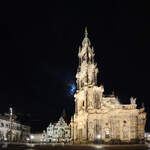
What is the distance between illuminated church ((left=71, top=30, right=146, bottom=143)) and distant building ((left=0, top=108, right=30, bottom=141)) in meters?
30.6

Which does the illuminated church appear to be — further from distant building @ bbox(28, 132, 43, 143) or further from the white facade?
the white facade

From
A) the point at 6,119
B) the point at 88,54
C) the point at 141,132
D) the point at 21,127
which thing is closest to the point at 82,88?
the point at 88,54

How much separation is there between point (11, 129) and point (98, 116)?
43.7 m

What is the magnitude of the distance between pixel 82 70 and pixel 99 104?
12972mm

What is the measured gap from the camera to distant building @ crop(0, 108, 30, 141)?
89.2 metres

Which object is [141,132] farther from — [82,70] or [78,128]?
[82,70]

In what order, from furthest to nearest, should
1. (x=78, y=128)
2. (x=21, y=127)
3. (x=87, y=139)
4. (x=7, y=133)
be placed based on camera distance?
(x=21, y=127), (x=7, y=133), (x=78, y=128), (x=87, y=139)

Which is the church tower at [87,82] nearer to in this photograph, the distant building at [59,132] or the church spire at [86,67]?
the church spire at [86,67]

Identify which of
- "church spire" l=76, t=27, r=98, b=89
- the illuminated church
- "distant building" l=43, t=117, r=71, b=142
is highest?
"church spire" l=76, t=27, r=98, b=89

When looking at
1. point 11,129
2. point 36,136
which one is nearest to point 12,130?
point 11,129

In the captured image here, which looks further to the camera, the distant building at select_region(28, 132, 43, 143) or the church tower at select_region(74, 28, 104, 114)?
the distant building at select_region(28, 132, 43, 143)

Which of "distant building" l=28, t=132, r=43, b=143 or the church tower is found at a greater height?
the church tower

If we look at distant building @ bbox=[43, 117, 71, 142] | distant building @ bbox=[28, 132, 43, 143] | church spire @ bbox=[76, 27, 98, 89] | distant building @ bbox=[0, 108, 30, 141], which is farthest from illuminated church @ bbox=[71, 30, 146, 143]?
distant building @ bbox=[0, 108, 30, 141]

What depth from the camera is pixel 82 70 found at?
7469 cm
